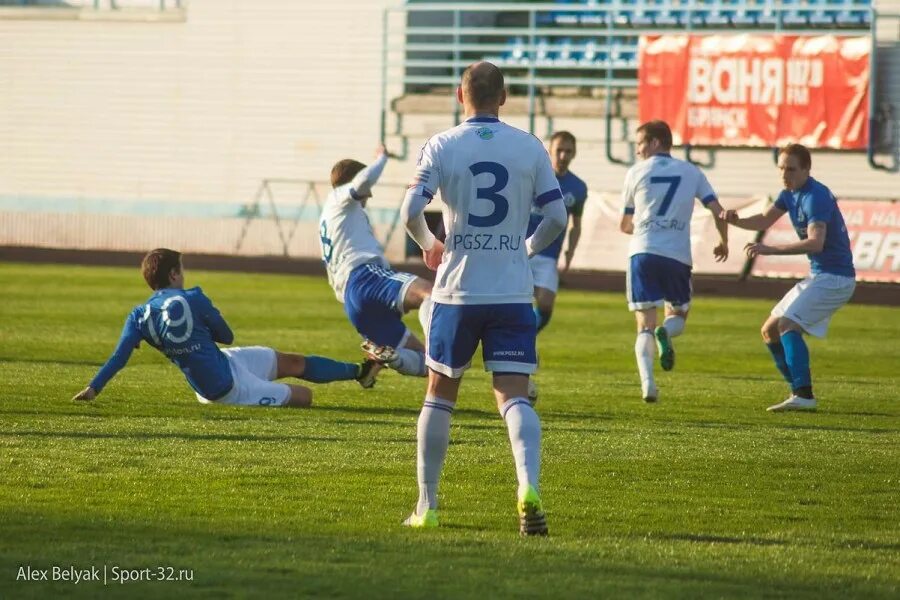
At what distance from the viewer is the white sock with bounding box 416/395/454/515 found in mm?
6848

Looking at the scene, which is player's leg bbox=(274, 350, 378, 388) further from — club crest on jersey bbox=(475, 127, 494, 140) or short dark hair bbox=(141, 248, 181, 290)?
club crest on jersey bbox=(475, 127, 494, 140)

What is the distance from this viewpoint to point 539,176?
6.91 meters

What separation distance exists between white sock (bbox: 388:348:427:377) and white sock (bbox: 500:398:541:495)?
15.9 feet

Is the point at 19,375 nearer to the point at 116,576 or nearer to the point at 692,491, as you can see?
the point at 692,491

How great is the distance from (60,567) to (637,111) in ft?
86.9

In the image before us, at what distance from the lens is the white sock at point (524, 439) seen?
6.62 m

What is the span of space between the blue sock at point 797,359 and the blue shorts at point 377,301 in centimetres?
278

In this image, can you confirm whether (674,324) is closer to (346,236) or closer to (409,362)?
(409,362)

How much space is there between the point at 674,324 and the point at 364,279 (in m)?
2.66

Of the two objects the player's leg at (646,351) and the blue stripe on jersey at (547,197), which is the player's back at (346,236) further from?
the blue stripe on jersey at (547,197)

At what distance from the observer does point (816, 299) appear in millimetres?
11773

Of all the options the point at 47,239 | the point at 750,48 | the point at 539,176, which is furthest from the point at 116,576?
the point at 47,239

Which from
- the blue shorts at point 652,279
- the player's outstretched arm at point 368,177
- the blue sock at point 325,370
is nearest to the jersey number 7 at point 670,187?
the blue shorts at point 652,279

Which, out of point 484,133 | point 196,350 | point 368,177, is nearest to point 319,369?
point 196,350
